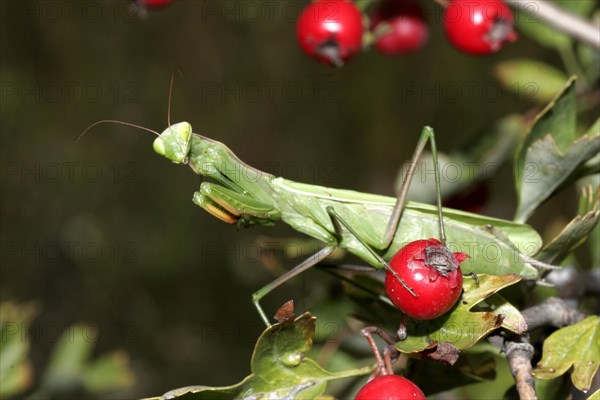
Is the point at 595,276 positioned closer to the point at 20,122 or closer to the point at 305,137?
the point at 305,137

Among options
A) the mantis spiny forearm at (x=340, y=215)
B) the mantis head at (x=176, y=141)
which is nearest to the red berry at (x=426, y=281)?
the mantis spiny forearm at (x=340, y=215)

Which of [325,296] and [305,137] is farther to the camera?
[305,137]

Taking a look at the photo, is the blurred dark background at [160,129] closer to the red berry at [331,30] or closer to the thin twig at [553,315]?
the red berry at [331,30]

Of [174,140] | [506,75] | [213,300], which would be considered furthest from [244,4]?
[174,140]

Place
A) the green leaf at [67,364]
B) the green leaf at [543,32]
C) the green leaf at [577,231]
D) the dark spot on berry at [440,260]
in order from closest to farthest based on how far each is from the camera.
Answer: the dark spot on berry at [440,260], the green leaf at [577,231], the green leaf at [543,32], the green leaf at [67,364]

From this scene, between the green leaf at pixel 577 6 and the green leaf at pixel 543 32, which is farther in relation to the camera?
the green leaf at pixel 543 32

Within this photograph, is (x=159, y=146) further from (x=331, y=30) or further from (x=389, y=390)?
(x=389, y=390)

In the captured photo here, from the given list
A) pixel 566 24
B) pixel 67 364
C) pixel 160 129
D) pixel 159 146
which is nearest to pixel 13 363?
pixel 67 364
